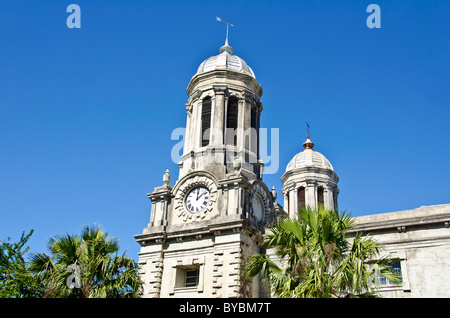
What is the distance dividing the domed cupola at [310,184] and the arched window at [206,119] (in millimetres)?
12006

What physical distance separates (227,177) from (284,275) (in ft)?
35.1

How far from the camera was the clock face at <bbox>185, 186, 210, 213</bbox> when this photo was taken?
89.5 feet

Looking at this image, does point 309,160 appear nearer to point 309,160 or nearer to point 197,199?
point 309,160

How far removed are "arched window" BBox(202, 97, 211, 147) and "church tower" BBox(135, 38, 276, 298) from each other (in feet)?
0.21

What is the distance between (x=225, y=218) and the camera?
83.5ft

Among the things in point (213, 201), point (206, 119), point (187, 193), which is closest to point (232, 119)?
point (206, 119)

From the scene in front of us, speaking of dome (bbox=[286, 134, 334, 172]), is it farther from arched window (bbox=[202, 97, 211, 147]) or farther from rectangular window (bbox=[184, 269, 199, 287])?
rectangular window (bbox=[184, 269, 199, 287])

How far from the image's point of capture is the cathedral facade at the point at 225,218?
70.5ft

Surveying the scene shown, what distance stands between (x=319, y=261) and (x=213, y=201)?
442 inches

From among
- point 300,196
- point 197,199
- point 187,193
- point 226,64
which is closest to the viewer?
point 197,199

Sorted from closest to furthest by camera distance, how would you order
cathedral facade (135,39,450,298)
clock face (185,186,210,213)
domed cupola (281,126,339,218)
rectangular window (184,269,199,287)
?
cathedral facade (135,39,450,298) → rectangular window (184,269,199,287) → clock face (185,186,210,213) → domed cupola (281,126,339,218)

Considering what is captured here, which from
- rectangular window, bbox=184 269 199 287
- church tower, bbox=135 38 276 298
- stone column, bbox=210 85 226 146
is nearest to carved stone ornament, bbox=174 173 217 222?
church tower, bbox=135 38 276 298

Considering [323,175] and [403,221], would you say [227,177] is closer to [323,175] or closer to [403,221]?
[403,221]
